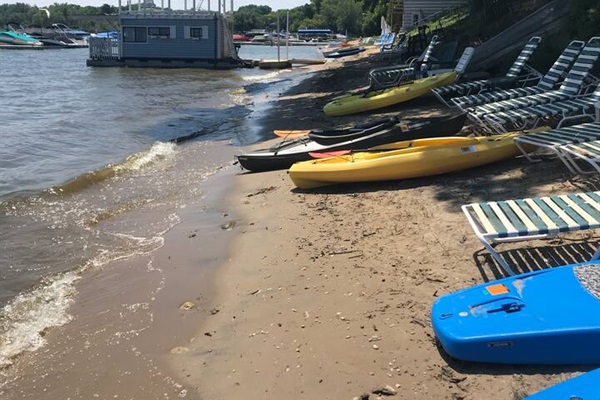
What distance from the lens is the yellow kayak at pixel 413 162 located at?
754 centimetres

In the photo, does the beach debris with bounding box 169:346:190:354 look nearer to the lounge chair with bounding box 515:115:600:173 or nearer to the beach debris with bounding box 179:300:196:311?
the beach debris with bounding box 179:300:196:311

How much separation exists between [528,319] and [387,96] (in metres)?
10.8

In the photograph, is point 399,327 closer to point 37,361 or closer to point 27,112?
point 37,361

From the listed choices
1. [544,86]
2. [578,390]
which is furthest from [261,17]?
[578,390]

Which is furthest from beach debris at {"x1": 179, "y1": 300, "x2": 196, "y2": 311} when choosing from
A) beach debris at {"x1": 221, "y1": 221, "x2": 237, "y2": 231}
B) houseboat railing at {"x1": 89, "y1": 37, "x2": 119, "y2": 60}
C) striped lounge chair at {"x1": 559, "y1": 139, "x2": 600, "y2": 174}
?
houseboat railing at {"x1": 89, "y1": 37, "x2": 119, "y2": 60}

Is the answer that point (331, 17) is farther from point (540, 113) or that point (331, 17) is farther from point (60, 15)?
point (540, 113)

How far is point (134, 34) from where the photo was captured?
42.9 m

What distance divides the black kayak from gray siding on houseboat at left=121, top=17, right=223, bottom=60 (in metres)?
34.3

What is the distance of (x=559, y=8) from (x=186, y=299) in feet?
42.3

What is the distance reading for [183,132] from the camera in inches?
630

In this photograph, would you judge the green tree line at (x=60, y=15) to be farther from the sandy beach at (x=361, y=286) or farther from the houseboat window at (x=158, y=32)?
the sandy beach at (x=361, y=286)

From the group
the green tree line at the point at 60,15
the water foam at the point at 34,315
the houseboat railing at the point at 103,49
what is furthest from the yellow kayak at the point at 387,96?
the green tree line at the point at 60,15

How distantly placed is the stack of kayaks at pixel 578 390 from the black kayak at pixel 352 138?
6.76m

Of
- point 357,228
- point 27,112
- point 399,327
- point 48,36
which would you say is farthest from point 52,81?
point 48,36
